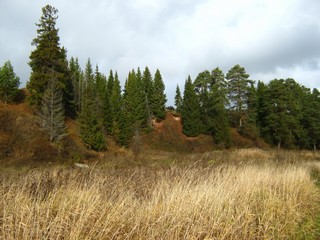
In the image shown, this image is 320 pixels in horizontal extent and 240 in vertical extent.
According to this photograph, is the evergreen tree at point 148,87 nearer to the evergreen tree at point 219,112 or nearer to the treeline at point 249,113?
the treeline at point 249,113

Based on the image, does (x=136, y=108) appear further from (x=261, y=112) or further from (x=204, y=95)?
(x=261, y=112)

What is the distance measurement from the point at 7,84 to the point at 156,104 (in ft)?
85.6

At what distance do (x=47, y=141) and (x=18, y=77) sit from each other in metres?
19.0

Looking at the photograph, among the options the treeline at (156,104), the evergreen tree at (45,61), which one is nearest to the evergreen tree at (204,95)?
the treeline at (156,104)

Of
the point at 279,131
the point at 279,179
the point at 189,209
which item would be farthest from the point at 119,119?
the point at 189,209

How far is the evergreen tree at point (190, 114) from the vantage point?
163 feet

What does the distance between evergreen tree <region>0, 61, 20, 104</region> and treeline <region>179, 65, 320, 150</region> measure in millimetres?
28210

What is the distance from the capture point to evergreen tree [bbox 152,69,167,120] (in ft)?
179

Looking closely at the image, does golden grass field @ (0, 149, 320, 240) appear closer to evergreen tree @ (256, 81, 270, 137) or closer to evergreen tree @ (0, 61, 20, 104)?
evergreen tree @ (0, 61, 20, 104)

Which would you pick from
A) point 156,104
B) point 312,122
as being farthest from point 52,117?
point 312,122

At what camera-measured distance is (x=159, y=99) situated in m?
55.5

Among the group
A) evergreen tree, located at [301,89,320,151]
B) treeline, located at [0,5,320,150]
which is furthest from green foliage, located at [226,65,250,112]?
evergreen tree, located at [301,89,320,151]

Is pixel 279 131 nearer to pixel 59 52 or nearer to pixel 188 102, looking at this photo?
pixel 188 102

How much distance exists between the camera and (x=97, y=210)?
150 inches
